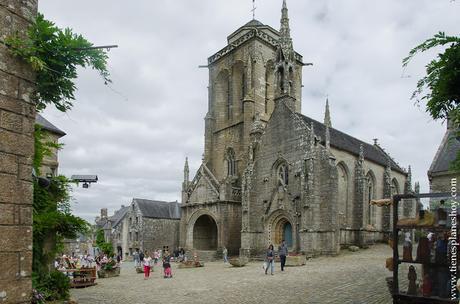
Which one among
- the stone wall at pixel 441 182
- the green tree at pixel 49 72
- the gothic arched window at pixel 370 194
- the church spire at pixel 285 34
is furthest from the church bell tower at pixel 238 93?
the green tree at pixel 49 72

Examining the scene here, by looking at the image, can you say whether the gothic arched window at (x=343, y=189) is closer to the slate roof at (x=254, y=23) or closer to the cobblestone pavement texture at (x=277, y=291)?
the cobblestone pavement texture at (x=277, y=291)

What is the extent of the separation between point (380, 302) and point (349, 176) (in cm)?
2159

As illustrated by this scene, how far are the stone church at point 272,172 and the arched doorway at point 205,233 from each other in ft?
0.30

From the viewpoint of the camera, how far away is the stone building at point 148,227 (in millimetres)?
48719

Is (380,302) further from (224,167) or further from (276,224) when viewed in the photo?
(224,167)

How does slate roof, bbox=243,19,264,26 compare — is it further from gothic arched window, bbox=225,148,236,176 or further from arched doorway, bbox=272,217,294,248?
arched doorway, bbox=272,217,294,248

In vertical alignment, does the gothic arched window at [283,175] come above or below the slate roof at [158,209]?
above

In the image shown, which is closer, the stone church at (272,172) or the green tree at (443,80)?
the green tree at (443,80)

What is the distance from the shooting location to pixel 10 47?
5.19m

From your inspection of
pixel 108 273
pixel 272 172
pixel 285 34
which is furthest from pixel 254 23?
pixel 108 273

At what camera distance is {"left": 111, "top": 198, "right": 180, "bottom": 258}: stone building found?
48719 millimetres

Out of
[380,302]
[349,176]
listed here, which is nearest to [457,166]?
[380,302]

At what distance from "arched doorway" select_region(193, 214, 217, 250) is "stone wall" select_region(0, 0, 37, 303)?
100 ft

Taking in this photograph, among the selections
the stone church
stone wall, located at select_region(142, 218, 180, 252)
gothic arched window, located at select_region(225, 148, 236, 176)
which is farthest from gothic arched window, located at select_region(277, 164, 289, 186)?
stone wall, located at select_region(142, 218, 180, 252)
